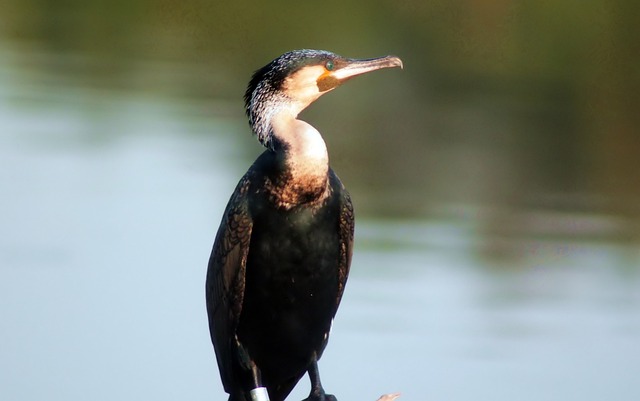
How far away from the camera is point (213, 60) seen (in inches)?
757

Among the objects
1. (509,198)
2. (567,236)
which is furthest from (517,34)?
(567,236)

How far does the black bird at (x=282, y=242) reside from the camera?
6070 mm

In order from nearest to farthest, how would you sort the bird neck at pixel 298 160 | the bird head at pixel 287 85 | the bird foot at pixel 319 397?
the bird neck at pixel 298 160
the bird head at pixel 287 85
the bird foot at pixel 319 397

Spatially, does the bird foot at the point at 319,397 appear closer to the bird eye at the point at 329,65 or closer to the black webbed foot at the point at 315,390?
the black webbed foot at the point at 315,390

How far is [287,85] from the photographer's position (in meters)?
6.12

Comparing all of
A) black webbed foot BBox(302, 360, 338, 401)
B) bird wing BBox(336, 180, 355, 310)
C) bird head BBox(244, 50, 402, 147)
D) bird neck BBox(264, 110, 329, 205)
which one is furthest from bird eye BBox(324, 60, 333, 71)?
black webbed foot BBox(302, 360, 338, 401)

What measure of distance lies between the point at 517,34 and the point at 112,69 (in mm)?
4959

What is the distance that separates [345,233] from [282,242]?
0.27 metres

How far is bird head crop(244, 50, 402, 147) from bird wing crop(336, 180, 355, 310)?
0.38 m

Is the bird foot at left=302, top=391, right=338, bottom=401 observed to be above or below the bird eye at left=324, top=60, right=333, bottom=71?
below

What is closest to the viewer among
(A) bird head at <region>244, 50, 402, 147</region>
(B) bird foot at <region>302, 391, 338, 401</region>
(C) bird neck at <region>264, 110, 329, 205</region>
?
(C) bird neck at <region>264, 110, 329, 205</region>

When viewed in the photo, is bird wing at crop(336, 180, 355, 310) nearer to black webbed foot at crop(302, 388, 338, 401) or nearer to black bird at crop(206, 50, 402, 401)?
black bird at crop(206, 50, 402, 401)

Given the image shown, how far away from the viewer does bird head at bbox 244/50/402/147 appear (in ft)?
20.1

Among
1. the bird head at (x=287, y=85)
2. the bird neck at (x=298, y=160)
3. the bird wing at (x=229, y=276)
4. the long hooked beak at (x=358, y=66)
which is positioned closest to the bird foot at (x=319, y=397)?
the bird wing at (x=229, y=276)
